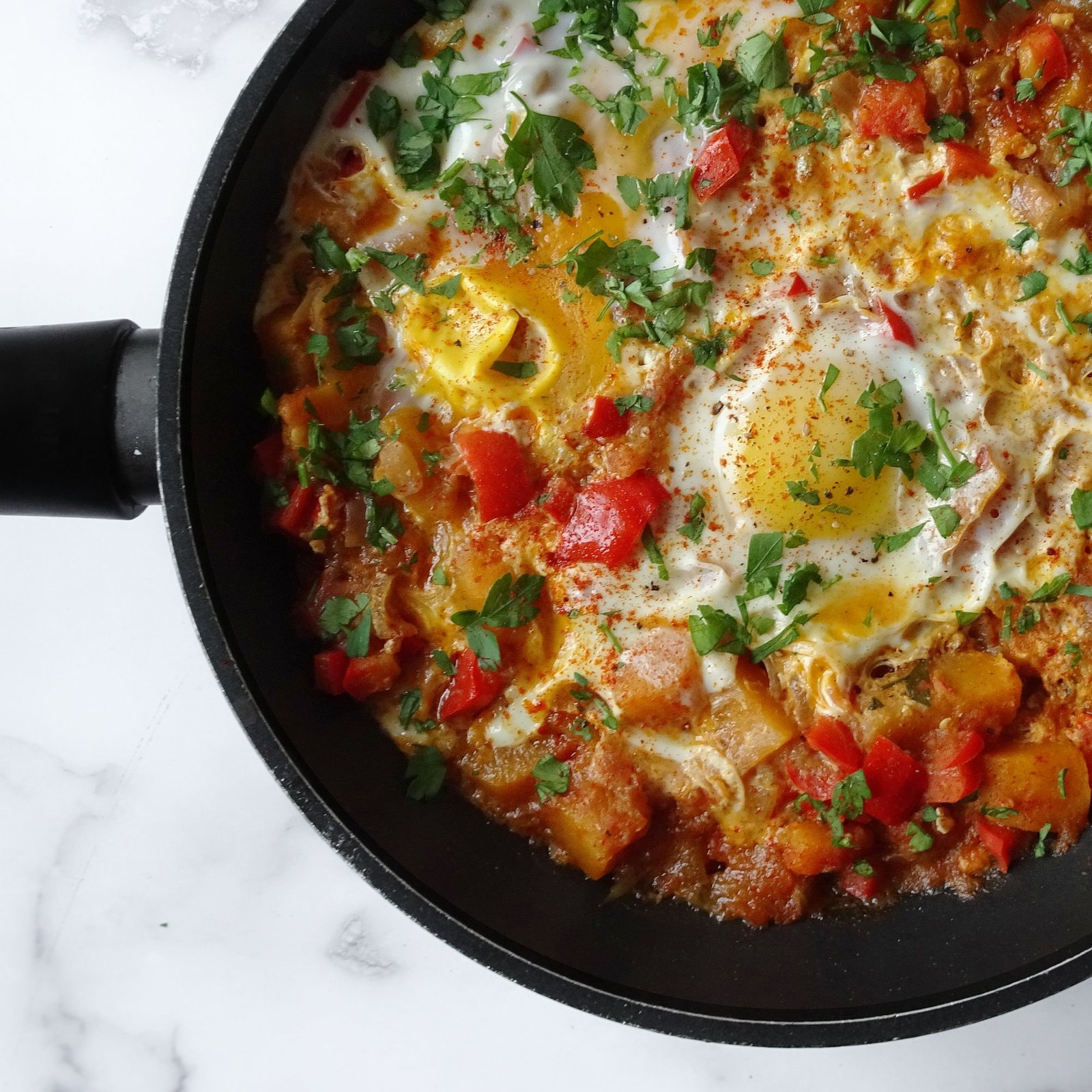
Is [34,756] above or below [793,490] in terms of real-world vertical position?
below

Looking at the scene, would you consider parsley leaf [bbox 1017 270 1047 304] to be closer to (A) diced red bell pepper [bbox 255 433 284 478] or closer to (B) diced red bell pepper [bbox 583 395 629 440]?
(B) diced red bell pepper [bbox 583 395 629 440]

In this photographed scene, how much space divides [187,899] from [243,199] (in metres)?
2.40

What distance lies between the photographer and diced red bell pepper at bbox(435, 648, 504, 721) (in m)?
3.22

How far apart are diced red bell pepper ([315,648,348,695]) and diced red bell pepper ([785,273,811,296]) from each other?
5.64ft

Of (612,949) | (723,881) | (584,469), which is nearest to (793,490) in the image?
(584,469)

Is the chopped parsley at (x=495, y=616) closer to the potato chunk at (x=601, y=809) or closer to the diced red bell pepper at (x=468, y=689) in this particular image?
the diced red bell pepper at (x=468, y=689)

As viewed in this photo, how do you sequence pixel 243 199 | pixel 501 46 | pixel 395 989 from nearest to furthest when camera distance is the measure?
pixel 243 199 → pixel 501 46 → pixel 395 989

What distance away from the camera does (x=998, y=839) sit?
10.6 feet

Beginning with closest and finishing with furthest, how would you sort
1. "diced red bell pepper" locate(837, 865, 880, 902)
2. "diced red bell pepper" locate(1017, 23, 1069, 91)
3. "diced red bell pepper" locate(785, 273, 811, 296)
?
"diced red bell pepper" locate(1017, 23, 1069, 91)
"diced red bell pepper" locate(785, 273, 811, 296)
"diced red bell pepper" locate(837, 865, 880, 902)

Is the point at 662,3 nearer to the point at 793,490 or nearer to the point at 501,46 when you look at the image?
the point at 501,46

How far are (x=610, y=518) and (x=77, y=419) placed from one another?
58.5 inches

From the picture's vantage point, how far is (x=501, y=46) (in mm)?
3195

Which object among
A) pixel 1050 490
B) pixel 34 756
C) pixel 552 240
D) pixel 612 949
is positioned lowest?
pixel 34 756

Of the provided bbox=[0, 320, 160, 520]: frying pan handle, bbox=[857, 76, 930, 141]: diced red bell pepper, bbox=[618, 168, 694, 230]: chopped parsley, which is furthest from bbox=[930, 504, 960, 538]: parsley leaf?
bbox=[0, 320, 160, 520]: frying pan handle
